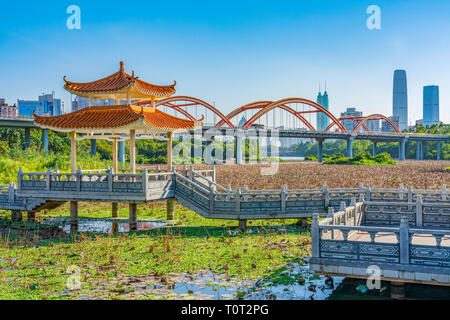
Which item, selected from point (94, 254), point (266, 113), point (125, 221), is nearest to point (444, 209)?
point (94, 254)

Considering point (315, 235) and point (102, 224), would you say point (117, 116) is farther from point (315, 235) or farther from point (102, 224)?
point (315, 235)

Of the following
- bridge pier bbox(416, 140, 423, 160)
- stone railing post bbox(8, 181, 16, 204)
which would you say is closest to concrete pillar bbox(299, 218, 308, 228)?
stone railing post bbox(8, 181, 16, 204)

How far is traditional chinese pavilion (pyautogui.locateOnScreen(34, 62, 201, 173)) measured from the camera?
1678 centimetres

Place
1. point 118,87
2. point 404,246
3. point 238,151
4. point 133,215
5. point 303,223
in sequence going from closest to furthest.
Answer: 1. point 404,246
2. point 303,223
3. point 133,215
4. point 118,87
5. point 238,151

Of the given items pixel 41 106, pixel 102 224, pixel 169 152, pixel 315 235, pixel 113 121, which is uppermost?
pixel 41 106

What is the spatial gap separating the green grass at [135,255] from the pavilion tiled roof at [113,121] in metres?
4.14

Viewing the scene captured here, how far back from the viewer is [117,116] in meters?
17.2

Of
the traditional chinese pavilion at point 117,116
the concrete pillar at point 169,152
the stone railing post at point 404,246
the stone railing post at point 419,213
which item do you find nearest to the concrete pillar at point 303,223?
the stone railing post at point 419,213

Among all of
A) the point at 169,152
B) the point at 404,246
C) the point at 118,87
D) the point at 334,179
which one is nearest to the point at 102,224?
the point at 169,152

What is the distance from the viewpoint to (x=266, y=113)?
72312 millimetres

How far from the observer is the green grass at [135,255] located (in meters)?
9.88

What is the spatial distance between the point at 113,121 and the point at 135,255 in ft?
21.5
